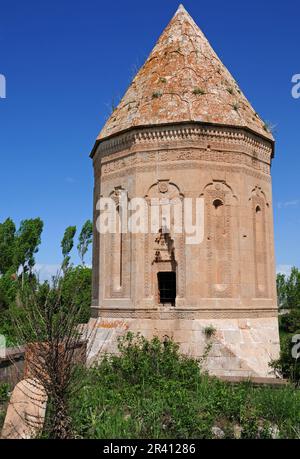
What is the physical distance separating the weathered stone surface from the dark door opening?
6295 mm

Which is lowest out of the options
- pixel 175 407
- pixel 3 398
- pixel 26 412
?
pixel 3 398

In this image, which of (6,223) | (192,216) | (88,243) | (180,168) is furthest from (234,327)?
(88,243)

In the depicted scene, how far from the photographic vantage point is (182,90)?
42.0ft

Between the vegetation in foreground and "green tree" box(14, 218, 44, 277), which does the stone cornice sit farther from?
"green tree" box(14, 218, 44, 277)

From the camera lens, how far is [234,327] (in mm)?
11414

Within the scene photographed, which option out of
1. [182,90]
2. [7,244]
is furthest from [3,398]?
[7,244]

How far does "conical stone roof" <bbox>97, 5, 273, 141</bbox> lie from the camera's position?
1242cm

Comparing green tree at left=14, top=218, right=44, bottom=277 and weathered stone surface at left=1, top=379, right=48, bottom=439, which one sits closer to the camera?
weathered stone surface at left=1, top=379, right=48, bottom=439

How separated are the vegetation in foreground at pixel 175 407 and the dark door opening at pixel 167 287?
9.75ft

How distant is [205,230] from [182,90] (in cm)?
418

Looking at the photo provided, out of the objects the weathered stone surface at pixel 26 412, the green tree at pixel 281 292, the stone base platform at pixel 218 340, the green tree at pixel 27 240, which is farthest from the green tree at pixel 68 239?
the weathered stone surface at pixel 26 412

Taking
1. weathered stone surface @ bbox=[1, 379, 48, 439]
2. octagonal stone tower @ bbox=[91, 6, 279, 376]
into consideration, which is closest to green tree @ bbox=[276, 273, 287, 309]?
octagonal stone tower @ bbox=[91, 6, 279, 376]

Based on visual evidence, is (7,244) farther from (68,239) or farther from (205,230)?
(205,230)

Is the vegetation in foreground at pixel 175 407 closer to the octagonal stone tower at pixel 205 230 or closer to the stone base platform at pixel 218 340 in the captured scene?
the stone base platform at pixel 218 340
